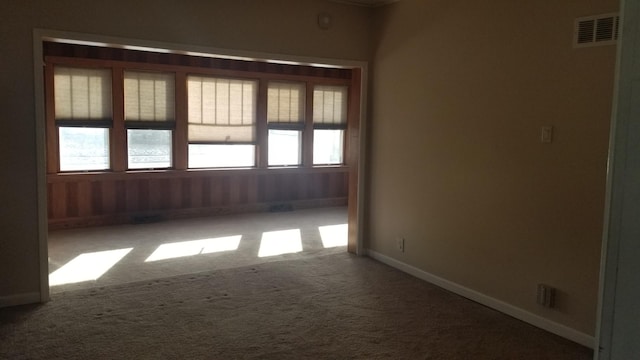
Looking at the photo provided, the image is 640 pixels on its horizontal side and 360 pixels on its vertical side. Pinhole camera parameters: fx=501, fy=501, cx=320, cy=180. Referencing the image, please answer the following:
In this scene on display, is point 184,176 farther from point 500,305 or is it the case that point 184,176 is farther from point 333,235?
point 500,305

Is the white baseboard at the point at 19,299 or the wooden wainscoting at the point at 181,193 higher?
the wooden wainscoting at the point at 181,193

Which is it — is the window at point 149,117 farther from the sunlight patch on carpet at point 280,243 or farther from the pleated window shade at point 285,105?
the sunlight patch on carpet at point 280,243

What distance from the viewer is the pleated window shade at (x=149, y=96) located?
662cm

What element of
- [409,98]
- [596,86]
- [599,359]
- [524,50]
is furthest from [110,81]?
[599,359]

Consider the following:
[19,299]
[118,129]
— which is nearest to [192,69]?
[118,129]

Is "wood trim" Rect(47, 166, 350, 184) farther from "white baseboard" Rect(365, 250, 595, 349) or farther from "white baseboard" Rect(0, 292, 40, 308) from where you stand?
"white baseboard" Rect(365, 250, 595, 349)

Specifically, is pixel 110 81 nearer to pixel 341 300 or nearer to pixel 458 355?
pixel 341 300

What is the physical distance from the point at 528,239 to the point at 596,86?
44.0 inches

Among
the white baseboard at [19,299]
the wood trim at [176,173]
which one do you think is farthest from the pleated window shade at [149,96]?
the white baseboard at [19,299]

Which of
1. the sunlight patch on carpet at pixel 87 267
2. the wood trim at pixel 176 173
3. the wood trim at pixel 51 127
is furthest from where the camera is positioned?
the wood trim at pixel 176 173

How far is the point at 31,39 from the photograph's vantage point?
362 cm

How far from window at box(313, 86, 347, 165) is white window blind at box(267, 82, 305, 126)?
0.28m

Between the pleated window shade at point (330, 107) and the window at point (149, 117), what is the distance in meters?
2.37

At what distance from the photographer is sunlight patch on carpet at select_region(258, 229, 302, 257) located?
5.46 meters
